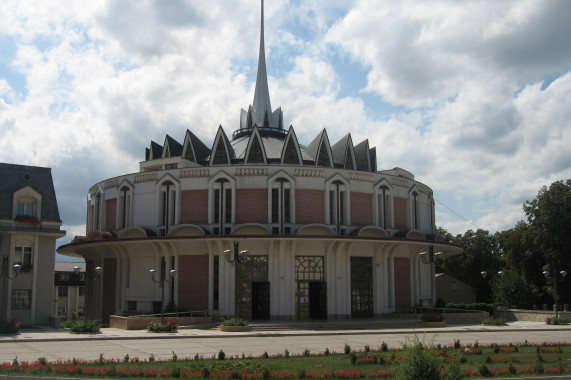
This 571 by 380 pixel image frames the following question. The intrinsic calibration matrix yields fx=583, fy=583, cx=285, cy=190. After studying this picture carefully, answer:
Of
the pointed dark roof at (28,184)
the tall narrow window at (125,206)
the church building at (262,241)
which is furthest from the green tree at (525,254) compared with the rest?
the pointed dark roof at (28,184)

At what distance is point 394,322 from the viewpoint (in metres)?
36.0

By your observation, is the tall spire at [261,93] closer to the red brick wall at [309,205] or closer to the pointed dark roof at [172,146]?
the pointed dark roof at [172,146]

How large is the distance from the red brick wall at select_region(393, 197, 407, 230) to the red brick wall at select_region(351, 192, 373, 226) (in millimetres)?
2762

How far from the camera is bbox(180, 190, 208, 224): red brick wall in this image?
138 feet

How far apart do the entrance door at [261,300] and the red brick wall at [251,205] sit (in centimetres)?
471

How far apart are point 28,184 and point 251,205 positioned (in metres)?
14.8

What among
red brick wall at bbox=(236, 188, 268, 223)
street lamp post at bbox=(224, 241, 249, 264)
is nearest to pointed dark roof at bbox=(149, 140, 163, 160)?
red brick wall at bbox=(236, 188, 268, 223)

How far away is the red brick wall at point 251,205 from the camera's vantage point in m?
41.4

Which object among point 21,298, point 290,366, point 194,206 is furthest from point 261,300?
point 290,366

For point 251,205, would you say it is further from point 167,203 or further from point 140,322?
point 140,322

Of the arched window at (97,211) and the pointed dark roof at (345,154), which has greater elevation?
the pointed dark roof at (345,154)

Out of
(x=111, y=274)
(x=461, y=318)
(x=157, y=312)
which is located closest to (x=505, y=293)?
(x=461, y=318)

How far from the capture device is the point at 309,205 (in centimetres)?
4197

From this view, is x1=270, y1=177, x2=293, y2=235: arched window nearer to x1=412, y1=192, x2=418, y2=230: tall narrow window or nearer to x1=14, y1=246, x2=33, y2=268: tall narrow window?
x1=412, y1=192, x2=418, y2=230: tall narrow window
